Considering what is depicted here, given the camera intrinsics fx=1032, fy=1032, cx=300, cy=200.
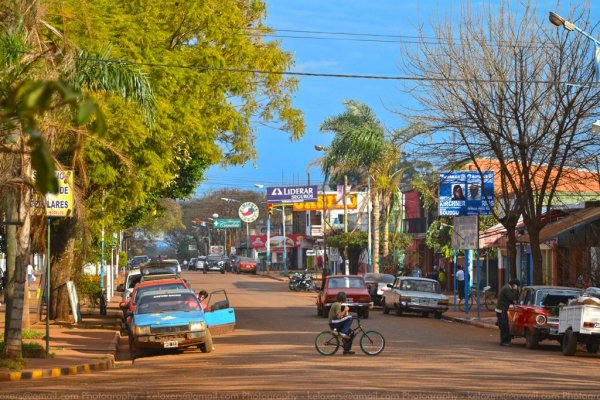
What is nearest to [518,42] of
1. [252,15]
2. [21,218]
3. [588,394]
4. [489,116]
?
[489,116]

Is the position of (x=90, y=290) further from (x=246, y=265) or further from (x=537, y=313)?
(x=246, y=265)

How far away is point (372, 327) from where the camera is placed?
1249 inches

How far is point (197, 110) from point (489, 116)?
9.32 metres

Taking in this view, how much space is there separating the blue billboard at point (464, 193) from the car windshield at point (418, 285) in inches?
116

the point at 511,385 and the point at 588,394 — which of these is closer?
the point at 588,394

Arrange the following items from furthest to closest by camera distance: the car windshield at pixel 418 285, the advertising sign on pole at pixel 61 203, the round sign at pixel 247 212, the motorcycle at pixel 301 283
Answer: the round sign at pixel 247 212 < the motorcycle at pixel 301 283 < the car windshield at pixel 418 285 < the advertising sign on pole at pixel 61 203

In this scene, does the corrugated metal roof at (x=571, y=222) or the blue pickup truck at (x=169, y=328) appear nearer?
the blue pickup truck at (x=169, y=328)

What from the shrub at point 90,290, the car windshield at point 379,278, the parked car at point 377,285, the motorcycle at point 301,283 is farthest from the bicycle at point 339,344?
the motorcycle at point 301,283

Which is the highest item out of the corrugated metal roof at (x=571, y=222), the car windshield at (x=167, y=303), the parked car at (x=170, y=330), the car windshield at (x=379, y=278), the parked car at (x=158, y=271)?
the corrugated metal roof at (x=571, y=222)

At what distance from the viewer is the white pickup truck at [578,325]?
21.0 m

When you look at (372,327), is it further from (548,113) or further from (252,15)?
(252,15)

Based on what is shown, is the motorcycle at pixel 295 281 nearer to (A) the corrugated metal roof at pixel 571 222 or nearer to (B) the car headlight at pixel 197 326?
(A) the corrugated metal roof at pixel 571 222

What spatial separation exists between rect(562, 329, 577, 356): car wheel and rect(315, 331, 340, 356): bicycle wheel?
490 cm

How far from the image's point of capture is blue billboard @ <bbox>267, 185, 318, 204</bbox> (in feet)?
283
